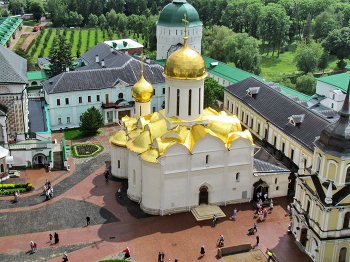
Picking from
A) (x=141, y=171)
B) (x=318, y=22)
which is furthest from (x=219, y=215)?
(x=318, y=22)

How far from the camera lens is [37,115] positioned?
56875 mm

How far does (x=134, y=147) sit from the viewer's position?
40.6 m

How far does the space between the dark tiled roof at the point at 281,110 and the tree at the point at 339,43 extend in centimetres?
3908

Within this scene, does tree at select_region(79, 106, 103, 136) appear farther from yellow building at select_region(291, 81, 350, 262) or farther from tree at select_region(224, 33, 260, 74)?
tree at select_region(224, 33, 260, 74)

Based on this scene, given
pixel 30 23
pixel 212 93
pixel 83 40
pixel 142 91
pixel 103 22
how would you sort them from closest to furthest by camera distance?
pixel 142 91, pixel 212 93, pixel 83 40, pixel 103 22, pixel 30 23

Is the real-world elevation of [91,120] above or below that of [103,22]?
below

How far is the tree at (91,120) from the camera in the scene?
5547 cm

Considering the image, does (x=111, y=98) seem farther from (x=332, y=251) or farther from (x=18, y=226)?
(x=332, y=251)

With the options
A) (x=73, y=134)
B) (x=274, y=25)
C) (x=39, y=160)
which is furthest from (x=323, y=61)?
(x=39, y=160)

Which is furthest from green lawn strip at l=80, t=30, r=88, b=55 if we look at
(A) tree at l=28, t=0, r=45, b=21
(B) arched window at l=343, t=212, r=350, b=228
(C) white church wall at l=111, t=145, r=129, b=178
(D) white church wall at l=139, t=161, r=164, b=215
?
(B) arched window at l=343, t=212, r=350, b=228

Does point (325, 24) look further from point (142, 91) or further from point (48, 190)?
point (48, 190)

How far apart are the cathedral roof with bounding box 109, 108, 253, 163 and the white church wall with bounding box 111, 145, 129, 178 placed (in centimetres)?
195

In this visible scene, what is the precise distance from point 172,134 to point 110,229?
8946 millimetres

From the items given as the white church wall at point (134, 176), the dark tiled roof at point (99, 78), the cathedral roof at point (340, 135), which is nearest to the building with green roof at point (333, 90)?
the dark tiled roof at point (99, 78)
